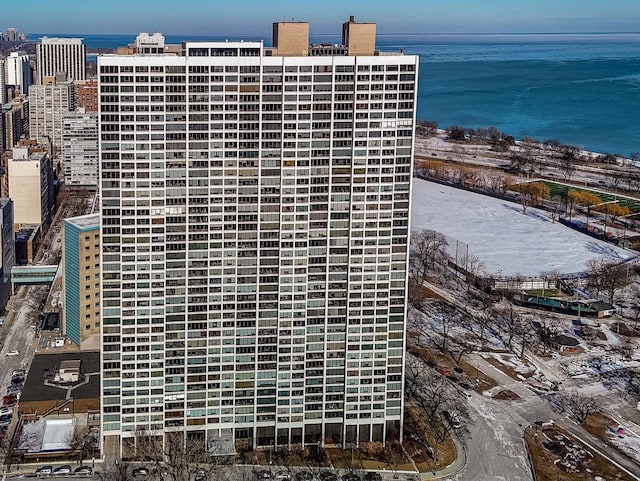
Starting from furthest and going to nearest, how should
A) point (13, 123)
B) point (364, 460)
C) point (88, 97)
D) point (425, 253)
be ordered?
1. point (88, 97)
2. point (13, 123)
3. point (425, 253)
4. point (364, 460)

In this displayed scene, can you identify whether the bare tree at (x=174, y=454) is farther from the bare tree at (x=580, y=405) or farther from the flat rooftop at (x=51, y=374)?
the bare tree at (x=580, y=405)

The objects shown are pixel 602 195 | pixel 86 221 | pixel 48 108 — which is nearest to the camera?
pixel 86 221

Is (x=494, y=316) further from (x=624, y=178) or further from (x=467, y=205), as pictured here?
(x=624, y=178)

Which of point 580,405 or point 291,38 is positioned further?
point 580,405

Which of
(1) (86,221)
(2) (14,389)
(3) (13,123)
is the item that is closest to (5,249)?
(1) (86,221)

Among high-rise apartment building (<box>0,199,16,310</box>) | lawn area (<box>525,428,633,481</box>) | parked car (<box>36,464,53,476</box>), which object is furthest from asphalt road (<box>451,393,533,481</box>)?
high-rise apartment building (<box>0,199,16,310</box>)

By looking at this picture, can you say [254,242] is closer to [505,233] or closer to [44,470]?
[44,470]

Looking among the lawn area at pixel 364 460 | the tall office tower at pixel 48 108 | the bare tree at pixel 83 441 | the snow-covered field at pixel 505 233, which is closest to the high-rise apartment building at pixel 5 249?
the bare tree at pixel 83 441

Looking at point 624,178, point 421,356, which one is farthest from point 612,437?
point 624,178
